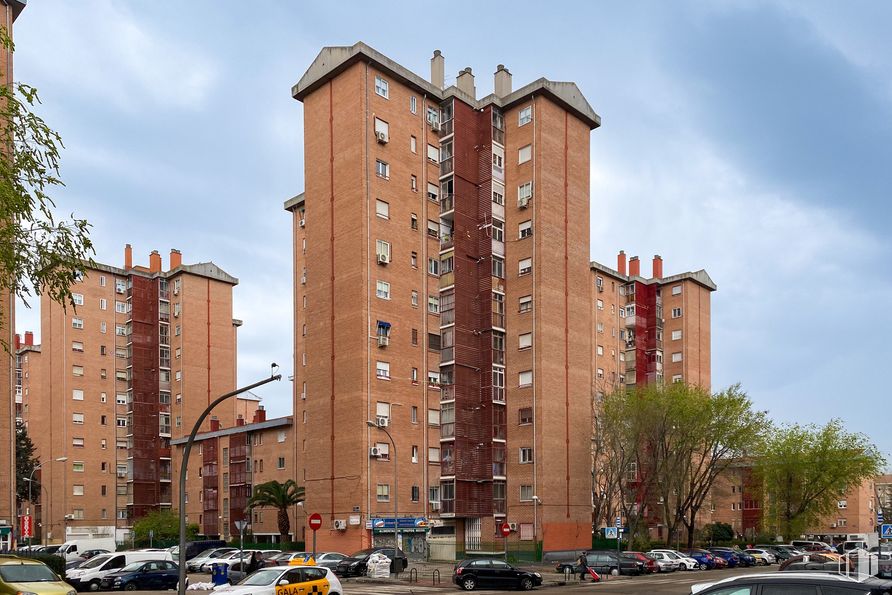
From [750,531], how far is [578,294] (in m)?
54.2

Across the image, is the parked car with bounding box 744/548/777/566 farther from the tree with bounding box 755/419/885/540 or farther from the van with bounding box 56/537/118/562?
the van with bounding box 56/537/118/562

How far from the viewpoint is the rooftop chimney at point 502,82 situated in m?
69.6

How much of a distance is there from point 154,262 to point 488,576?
72.2 meters

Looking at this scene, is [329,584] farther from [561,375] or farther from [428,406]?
[561,375]

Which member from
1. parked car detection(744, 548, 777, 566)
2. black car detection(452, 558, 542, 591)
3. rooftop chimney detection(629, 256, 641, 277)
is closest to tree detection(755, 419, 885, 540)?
parked car detection(744, 548, 777, 566)

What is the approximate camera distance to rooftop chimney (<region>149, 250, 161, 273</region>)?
9894cm

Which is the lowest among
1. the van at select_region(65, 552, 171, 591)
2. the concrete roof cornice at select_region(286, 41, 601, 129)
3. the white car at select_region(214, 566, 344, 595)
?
the van at select_region(65, 552, 171, 591)

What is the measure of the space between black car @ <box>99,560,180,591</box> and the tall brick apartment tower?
16057 mm

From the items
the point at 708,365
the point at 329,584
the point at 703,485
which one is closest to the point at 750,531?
the point at 708,365

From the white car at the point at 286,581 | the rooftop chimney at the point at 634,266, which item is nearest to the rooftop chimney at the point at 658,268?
the rooftop chimney at the point at 634,266

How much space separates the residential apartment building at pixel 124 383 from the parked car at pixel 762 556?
182 ft

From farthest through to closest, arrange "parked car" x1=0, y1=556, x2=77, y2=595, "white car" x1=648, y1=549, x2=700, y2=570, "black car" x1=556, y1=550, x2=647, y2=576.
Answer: "white car" x1=648, y1=549, x2=700, y2=570 < "black car" x1=556, y1=550, x2=647, y2=576 < "parked car" x1=0, y1=556, x2=77, y2=595

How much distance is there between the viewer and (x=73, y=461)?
90.2 metres

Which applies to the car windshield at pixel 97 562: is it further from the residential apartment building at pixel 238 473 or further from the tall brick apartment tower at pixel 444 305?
the residential apartment building at pixel 238 473
